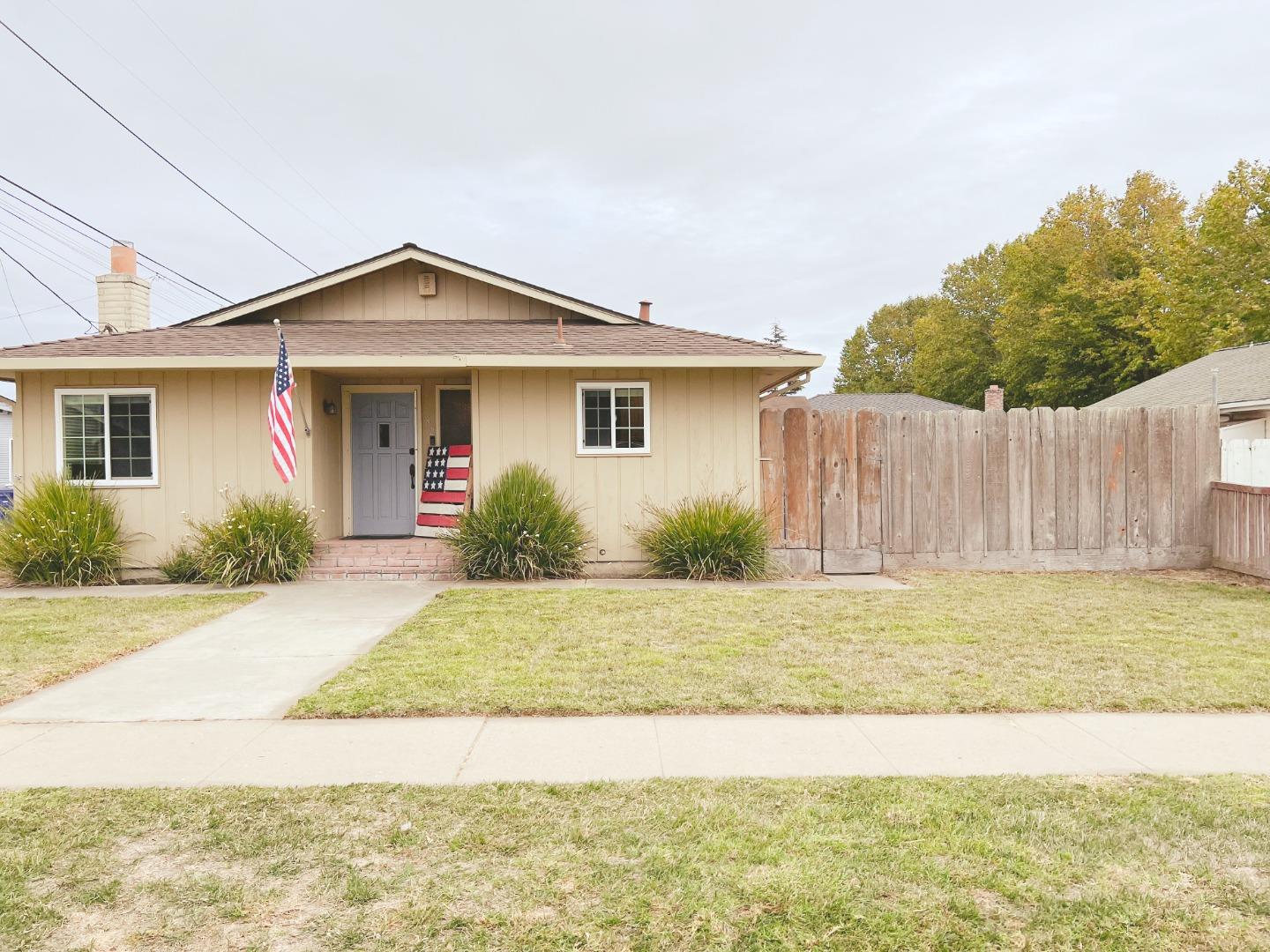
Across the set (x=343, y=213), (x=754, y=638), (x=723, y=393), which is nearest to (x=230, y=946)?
(x=754, y=638)

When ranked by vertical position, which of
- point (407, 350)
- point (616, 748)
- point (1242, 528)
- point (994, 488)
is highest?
point (407, 350)

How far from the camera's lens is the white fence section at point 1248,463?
14617 mm

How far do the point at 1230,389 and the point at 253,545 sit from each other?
22.3m

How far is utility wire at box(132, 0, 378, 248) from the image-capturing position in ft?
49.2

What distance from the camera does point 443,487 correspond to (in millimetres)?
12359

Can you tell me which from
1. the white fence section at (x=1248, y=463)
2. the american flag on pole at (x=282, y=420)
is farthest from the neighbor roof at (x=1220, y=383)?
the american flag on pole at (x=282, y=420)

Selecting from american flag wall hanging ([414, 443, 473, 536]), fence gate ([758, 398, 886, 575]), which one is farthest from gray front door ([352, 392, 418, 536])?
fence gate ([758, 398, 886, 575])

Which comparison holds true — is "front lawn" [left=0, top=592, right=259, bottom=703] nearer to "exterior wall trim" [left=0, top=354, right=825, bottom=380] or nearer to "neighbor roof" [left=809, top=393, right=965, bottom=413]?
"exterior wall trim" [left=0, top=354, right=825, bottom=380]

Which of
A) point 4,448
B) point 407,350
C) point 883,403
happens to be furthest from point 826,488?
point 4,448

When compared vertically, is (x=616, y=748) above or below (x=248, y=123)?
below

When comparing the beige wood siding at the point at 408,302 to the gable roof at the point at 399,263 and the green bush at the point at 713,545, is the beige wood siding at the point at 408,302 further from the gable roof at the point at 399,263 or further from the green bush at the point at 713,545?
the green bush at the point at 713,545

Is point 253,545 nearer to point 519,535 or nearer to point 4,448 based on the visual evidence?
point 519,535

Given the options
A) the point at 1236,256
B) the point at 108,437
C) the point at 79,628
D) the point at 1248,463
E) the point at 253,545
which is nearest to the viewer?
the point at 79,628

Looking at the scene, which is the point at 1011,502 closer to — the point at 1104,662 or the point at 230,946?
the point at 1104,662
